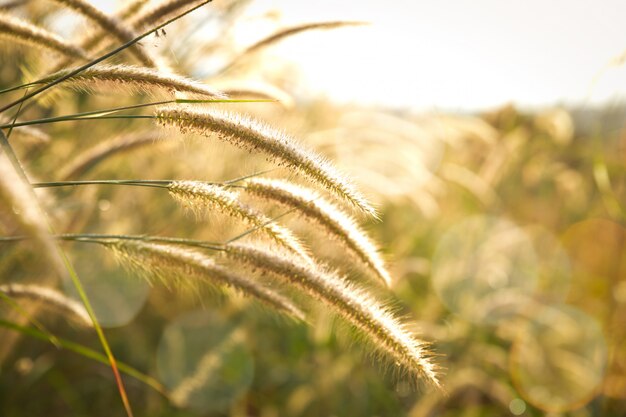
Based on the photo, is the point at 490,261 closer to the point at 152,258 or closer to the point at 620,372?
the point at 620,372

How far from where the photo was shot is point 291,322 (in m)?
2.84

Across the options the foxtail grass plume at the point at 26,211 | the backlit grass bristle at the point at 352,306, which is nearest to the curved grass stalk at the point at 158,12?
the backlit grass bristle at the point at 352,306

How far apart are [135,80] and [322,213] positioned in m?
0.49

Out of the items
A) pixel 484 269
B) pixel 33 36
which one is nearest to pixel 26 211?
pixel 33 36

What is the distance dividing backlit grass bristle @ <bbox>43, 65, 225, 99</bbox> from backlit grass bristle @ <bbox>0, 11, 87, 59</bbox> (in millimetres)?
260

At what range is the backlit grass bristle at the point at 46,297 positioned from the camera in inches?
55.2

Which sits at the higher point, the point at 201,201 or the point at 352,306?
the point at 201,201

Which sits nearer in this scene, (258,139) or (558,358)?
(258,139)

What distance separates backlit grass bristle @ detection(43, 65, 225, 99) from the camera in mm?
1042

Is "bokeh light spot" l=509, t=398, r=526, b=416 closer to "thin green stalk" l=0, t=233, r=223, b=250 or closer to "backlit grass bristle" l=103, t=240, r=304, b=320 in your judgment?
"backlit grass bristle" l=103, t=240, r=304, b=320

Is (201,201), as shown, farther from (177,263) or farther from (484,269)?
(484,269)

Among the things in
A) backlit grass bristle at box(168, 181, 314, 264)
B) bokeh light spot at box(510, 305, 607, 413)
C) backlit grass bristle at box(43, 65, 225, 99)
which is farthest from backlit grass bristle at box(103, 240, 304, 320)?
bokeh light spot at box(510, 305, 607, 413)

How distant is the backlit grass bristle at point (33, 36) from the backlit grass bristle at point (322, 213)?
0.60 m

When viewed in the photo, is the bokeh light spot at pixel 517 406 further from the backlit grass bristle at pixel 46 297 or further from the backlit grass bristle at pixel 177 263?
the backlit grass bristle at pixel 46 297
